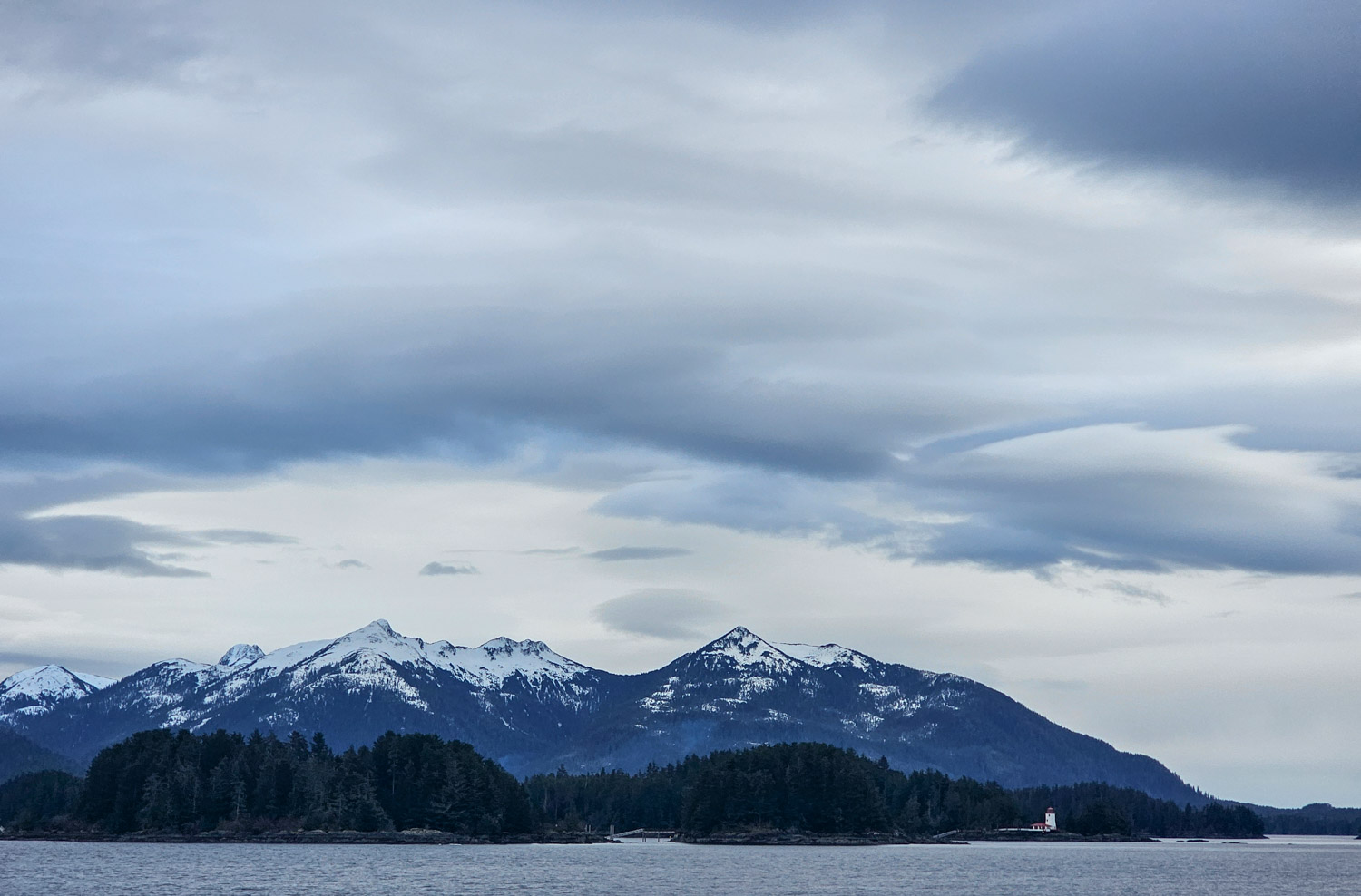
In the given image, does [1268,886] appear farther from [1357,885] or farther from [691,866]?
[691,866]

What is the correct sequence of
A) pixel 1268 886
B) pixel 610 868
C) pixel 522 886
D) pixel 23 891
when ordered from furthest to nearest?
pixel 610 868 < pixel 1268 886 < pixel 522 886 < pixel 23 891

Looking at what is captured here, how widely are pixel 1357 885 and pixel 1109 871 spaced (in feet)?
109

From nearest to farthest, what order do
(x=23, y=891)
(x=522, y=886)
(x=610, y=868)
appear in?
1. (x=23, y=891)
2. (x=522, y=886)
3. (x=610, y=868)

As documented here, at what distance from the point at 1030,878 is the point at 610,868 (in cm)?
5181

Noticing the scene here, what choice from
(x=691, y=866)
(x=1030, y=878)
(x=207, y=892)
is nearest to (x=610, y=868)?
(x=691, y=866)

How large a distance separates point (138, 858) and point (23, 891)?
6013 centimetres

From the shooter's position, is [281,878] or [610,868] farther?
[610,868]

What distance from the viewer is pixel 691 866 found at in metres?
190

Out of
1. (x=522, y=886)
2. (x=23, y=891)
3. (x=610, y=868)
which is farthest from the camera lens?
(x=610, y=868)

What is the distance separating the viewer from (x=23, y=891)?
5148 inches

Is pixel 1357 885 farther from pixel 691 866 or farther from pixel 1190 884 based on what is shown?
pixel 691 866

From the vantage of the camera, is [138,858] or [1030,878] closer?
[1030,878]

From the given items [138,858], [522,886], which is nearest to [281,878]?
[522,886]

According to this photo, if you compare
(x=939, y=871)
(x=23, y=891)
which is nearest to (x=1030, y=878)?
(x=939, y=871)
